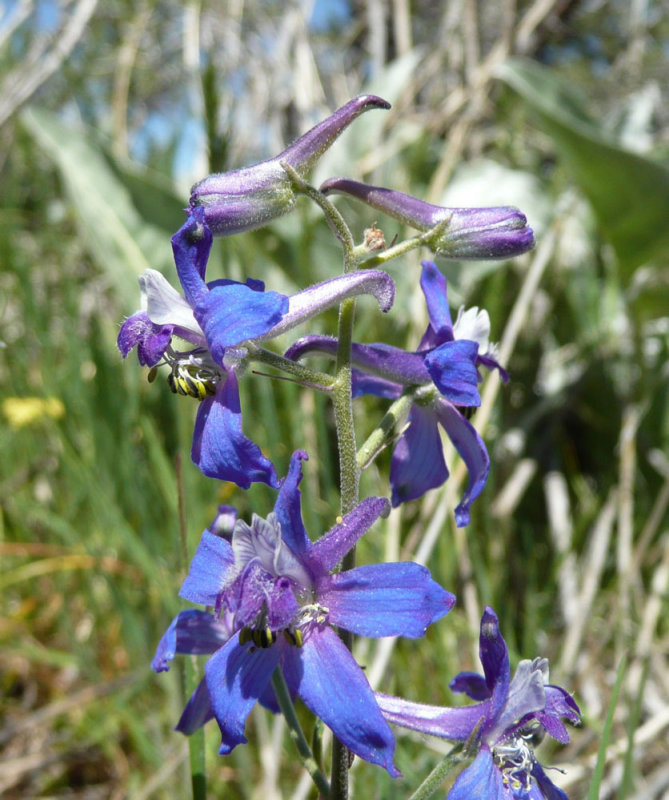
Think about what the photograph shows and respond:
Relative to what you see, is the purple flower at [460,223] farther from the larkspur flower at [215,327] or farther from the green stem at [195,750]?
the green stem at [195,750]

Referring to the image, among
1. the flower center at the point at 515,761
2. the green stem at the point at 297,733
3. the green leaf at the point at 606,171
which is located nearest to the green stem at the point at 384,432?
the green stem at the point at 297,733

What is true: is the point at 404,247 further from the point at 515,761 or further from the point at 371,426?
the point at 371,426

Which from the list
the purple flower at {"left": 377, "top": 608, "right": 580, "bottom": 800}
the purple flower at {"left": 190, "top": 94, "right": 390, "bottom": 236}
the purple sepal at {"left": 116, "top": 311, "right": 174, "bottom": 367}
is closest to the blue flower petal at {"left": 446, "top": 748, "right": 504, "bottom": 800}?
the purple flower at {"left": 377, "top": 608, "right": 580, "bottom": 800}

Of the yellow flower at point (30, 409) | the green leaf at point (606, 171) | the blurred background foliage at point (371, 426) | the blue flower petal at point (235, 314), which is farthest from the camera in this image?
the yellow flower at point (30, 409)

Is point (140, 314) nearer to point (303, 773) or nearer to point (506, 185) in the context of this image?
point (303, 773)

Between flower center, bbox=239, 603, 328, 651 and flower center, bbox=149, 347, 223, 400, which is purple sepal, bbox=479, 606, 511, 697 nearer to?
flower center, bbox=239, 603, 328, 651

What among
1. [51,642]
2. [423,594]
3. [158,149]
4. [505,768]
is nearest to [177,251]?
[423,594]
